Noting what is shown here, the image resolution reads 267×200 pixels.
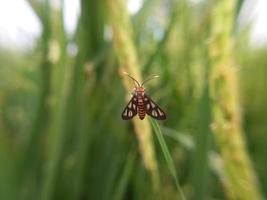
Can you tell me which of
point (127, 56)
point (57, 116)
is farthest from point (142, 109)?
point (57, 116)

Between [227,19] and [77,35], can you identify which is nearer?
A: [227,19]

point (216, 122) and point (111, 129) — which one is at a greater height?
point (111, 129)

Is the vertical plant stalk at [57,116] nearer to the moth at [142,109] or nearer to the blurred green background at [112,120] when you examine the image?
the blurred green background at [112,120]

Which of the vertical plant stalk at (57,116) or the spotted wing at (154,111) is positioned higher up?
the vertical plant stalk at (57,116)

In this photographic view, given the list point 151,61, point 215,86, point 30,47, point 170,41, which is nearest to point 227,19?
point 215,86

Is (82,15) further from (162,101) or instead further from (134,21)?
(162,101)

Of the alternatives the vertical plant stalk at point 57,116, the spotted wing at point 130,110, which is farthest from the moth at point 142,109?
the vertical plant stalk at point 57,116

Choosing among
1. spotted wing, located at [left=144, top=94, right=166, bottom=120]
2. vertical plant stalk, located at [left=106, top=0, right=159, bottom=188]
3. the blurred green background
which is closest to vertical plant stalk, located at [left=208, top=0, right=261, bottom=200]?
the blurred green background

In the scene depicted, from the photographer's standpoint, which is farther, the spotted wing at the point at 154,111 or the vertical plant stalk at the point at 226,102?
the vertical plant stalk at the point at 226,102
